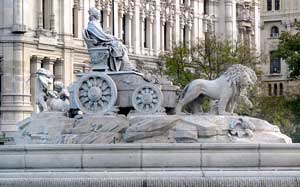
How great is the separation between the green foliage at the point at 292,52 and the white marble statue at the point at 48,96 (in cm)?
2247

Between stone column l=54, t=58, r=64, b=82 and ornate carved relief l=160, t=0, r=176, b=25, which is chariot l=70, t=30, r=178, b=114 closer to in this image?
stone column l=54, t=58, r=64, b=82

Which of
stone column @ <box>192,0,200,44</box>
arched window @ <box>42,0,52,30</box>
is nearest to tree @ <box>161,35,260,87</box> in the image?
arched window @ <box>42,0,52,30</box>

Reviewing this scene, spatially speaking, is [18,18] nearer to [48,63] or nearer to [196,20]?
[48,63]

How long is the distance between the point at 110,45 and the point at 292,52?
947 inches

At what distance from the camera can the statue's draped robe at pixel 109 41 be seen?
2509 cm

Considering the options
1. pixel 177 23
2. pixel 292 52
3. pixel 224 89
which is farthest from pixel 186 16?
pixel 224 89

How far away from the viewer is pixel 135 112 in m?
24.3

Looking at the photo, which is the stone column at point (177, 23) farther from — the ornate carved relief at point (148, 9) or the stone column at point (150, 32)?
the ornate carved relief at point (148, 9)

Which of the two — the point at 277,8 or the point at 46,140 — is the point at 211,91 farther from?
the point at 277,8

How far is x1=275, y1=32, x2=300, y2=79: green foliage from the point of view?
47.0 m

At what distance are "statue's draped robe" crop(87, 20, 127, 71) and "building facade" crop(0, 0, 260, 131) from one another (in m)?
21.6

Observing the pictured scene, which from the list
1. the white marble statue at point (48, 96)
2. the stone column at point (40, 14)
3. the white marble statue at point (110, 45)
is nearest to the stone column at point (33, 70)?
the stone column at point (40, 14)

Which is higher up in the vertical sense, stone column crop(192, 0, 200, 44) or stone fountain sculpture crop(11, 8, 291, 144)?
stone column crop(192, 0, 200, 44)

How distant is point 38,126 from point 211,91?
4.87 m
